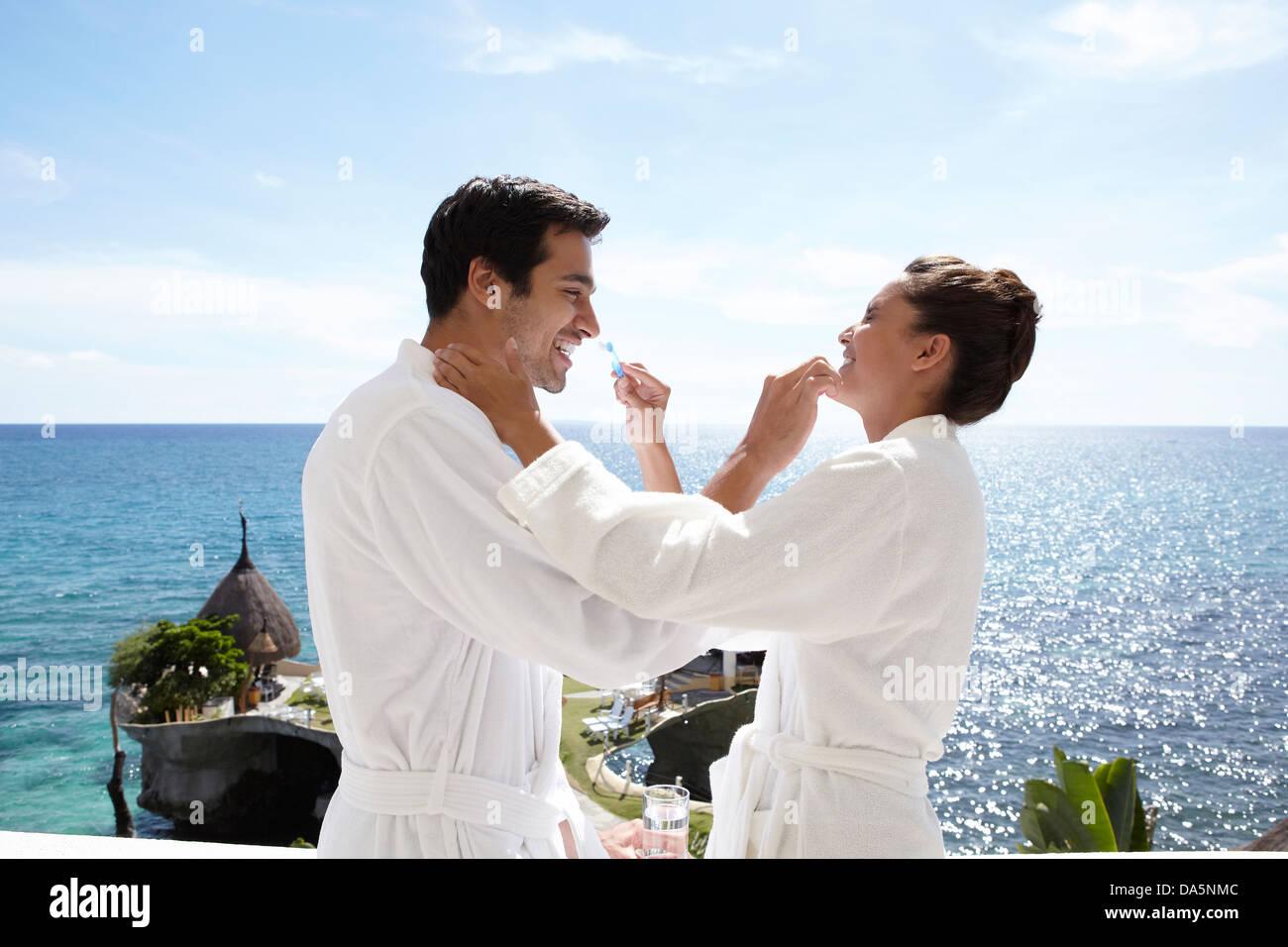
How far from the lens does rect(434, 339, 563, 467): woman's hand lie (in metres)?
1.61

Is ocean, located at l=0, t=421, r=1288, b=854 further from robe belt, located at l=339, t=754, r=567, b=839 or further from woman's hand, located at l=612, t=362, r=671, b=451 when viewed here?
robe belt, located at l=339, t=754, r=567, b=839

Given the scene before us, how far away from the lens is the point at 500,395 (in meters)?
1.66

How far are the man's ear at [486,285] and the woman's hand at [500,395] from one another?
174mm

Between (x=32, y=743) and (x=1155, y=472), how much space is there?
11127 cm

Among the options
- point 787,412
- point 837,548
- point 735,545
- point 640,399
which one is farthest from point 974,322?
point 640,399

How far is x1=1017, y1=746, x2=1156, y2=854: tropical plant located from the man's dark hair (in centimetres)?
395

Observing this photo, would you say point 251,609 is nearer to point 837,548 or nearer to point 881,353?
point 881,353

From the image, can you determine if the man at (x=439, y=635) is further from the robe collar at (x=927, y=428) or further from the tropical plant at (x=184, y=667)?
the tropical plant at (x=184, y=667)

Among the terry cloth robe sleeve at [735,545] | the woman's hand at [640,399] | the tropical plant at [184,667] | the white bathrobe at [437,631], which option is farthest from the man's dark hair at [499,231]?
the tropical plant at [184,667]

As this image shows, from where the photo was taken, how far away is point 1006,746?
3080 centimetres

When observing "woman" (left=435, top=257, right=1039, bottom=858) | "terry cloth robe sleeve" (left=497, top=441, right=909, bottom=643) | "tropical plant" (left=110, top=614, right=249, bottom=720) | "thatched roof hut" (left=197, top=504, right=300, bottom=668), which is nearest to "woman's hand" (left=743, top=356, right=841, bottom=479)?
"woman" (left=435, top=257, right=1039, bottom=858)

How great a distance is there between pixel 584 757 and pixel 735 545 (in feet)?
69.2
